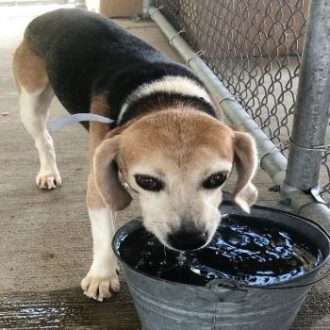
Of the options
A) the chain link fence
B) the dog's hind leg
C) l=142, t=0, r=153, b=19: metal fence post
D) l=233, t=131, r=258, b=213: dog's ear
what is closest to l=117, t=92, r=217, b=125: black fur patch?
l=233, t=131, r=258, b=213: dog's ear

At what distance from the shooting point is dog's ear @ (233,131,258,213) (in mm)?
2086

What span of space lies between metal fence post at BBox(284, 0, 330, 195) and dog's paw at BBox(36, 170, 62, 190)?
1.34m

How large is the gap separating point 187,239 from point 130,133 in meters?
0.43

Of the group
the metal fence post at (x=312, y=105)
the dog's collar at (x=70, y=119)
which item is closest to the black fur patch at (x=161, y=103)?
the dog's collar at (x=70, y=119)

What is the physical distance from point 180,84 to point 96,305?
982mm

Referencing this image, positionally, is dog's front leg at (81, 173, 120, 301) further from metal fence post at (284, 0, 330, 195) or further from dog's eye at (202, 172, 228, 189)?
metal fence post at (284, 0, 330, 195)

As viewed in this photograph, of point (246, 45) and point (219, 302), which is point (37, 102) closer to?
point (219, 302)

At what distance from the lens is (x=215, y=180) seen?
1919 millimetres

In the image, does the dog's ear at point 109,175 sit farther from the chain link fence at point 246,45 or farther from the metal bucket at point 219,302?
the chain link fence at point 246,45

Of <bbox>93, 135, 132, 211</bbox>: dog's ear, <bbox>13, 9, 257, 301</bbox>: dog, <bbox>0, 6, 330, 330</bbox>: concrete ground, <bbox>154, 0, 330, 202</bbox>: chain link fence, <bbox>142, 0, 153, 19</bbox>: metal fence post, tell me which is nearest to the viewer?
<bbox>13, 9, 257, 301</bbox>: dog

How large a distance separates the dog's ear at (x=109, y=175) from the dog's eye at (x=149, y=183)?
15 centimetres

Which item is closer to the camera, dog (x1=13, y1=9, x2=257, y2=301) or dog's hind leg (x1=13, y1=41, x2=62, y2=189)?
dog (x1=13, y1=9, x2=257, y2=301)

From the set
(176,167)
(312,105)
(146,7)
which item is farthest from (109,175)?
(146,7)

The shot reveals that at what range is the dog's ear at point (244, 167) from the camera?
6.84 feet
